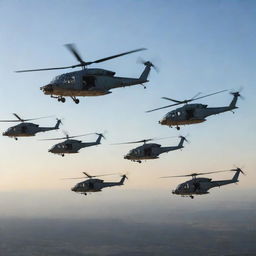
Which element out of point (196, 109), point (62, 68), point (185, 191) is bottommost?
point (185, 191)

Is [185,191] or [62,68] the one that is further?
[185,191]

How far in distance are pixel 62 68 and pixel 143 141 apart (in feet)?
103

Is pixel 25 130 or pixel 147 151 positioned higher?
pixel 25 130

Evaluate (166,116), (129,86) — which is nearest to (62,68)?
(129,86)

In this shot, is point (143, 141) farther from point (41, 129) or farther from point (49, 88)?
point (49, 88)

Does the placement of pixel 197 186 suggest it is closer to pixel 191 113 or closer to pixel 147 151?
pixel 147 151

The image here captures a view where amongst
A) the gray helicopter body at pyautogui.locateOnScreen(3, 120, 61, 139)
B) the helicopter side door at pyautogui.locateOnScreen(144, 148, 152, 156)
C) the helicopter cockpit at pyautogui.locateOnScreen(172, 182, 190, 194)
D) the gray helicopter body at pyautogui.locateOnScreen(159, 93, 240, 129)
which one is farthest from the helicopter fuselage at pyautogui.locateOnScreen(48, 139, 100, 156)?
the gray helicopter body at pyautogui.locateOnScreen(159, 93, 240, 129)

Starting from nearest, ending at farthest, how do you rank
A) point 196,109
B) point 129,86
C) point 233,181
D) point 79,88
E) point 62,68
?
point 62,68, point 79,88, point 129,86, point 196,109, point 233,181

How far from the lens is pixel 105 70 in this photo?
4122cm

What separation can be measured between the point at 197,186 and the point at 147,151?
10292 mm

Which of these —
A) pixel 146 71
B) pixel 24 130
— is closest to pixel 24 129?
pixel 24 130

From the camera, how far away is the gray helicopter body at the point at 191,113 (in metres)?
53.0

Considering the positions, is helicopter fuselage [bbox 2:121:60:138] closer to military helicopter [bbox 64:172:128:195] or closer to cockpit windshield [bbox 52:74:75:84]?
military helicopter [bbox 64:172:128:195]

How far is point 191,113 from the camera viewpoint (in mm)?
53656
